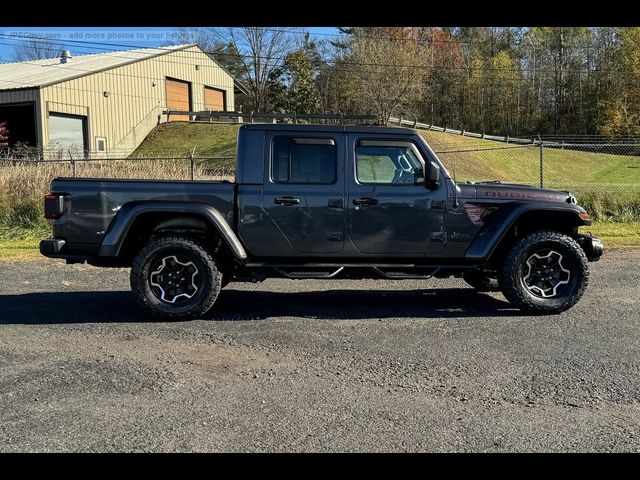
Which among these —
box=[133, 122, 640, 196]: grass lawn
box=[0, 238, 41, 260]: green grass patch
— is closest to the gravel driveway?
box=[0, 238, 41, 260]: green grass patch

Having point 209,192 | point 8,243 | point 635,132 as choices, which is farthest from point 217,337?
point 635,132

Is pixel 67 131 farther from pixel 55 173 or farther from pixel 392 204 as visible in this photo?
pixel 392 204

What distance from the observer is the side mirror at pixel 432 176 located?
6020mm

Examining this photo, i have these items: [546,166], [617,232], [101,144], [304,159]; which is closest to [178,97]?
[101,144]

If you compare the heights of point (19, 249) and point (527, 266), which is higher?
point (527, 266)

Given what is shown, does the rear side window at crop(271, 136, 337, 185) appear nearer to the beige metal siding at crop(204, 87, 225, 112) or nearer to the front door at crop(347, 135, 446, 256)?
the front door at crop(347, 135, 446, 256)

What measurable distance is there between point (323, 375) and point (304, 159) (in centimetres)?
260

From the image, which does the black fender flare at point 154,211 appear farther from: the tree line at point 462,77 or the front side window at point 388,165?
the tree line at point 462,77

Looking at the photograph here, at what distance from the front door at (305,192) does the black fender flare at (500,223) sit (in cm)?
143

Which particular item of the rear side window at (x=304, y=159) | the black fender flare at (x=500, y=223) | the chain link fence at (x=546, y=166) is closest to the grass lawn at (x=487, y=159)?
the chain link fence at (x=546, y=166)

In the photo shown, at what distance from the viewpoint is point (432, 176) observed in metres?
6.02

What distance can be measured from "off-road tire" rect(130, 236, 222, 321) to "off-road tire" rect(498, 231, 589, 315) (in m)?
3.08
